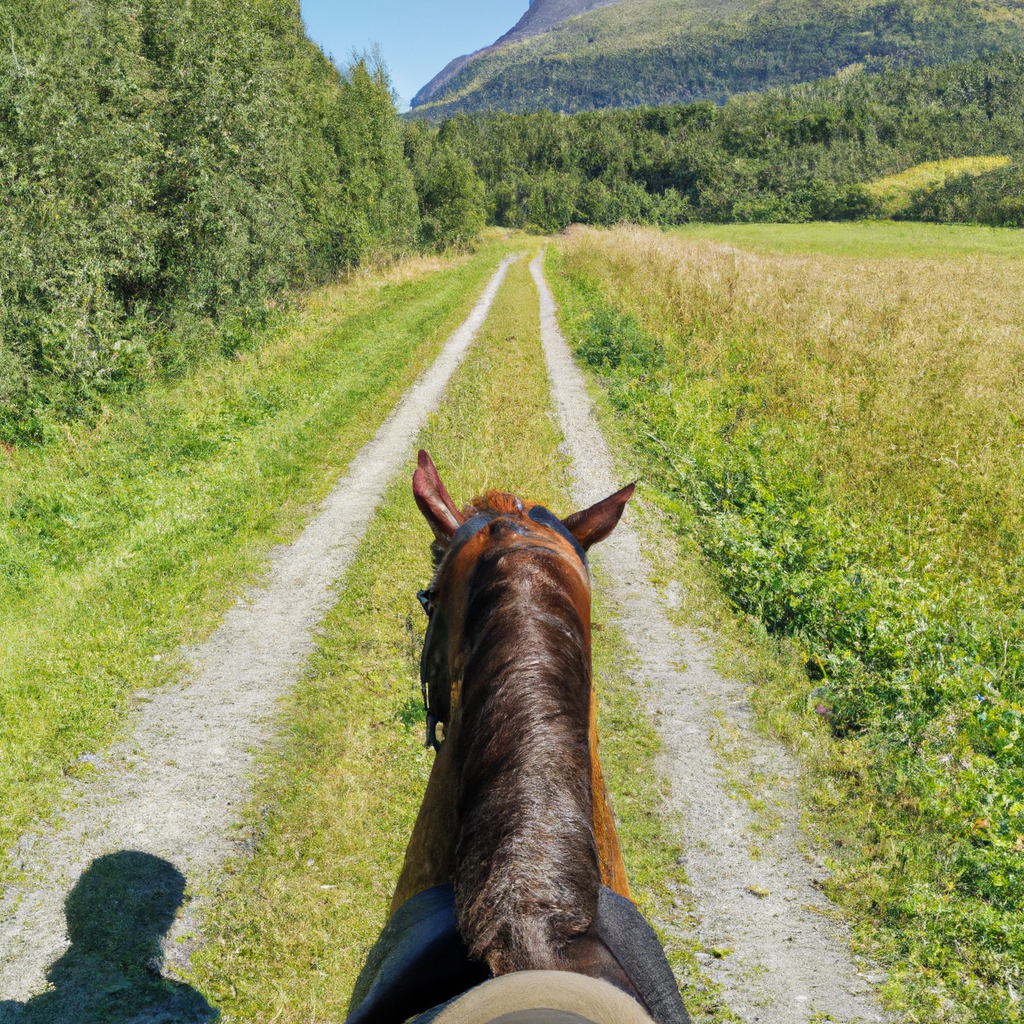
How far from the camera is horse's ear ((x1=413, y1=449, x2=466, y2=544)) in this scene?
7.20 feet

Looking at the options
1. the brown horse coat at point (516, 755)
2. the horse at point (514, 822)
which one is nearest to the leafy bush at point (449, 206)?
the brown horse coat at point (516, 755)

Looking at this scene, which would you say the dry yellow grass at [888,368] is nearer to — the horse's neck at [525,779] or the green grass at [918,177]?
the horse's neck at [525,779]

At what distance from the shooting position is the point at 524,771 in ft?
4.46

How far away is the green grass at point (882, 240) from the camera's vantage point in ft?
119

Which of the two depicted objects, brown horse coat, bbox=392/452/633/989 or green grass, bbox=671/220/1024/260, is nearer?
brown horse coat, bbox=392/452/633/989

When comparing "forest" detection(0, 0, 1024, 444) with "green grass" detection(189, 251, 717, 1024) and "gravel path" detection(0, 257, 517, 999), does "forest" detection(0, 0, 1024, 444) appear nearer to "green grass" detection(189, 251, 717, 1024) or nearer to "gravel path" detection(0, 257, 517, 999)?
"gravel path" detection(0, 257, 517, 999)

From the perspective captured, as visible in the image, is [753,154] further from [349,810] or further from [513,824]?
[513,824]

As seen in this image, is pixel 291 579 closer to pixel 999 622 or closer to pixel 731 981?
pixel 731 981

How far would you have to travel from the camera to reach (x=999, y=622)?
5496 mm

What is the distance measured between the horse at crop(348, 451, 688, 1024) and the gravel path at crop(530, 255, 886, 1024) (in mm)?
1790

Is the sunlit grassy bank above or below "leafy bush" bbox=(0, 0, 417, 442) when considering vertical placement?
below

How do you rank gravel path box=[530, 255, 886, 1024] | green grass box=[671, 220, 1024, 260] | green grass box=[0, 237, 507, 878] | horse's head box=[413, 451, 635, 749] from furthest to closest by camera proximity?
green grass box=[671, 220, 1024, 260], green grass box=[0, 237, 507, 878], gravel path box=[530, 255, 886, 1024], horse's head box=[413, 451, 635, 749]

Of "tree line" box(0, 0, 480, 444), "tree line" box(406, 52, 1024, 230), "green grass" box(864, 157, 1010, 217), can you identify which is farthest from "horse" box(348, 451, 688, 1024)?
"green grass" box(864, 157, 1010, 217)

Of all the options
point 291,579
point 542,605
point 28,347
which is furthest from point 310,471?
point 542,605
